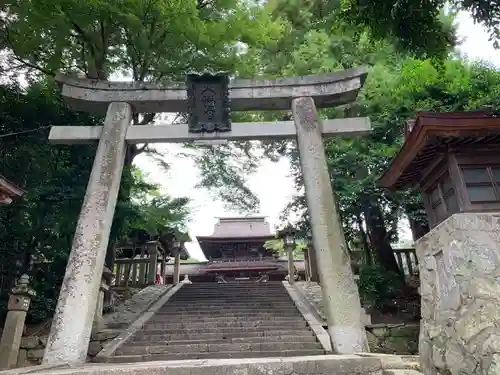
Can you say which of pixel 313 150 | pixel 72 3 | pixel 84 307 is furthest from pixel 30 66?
pixel 313 150

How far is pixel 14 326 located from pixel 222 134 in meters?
5.20

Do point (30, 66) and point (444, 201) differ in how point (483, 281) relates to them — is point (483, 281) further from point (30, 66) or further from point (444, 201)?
point (30, 66)

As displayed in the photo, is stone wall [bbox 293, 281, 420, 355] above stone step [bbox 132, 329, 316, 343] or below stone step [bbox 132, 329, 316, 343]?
below

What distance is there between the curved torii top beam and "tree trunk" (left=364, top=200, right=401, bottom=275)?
4.23m

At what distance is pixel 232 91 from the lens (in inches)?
298

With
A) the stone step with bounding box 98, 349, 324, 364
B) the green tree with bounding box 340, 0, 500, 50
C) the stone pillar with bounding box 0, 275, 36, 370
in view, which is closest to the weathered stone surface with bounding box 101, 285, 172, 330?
the stone pillar with bounding box 0, 275, 36, 370

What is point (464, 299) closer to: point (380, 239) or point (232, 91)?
point (232, 91)

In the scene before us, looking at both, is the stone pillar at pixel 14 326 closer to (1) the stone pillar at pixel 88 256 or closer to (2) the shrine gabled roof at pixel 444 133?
(1) the stone pillar at pixel 88 256

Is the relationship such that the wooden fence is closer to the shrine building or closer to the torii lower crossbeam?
the shrine building

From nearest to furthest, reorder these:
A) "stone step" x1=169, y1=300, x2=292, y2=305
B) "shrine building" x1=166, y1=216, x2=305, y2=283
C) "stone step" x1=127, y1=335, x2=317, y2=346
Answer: "stone step" x1=127, y1=335, x2=317, y2=346, "stone step" x1=169, y1=300, x2=292, y2=305, "shrine building" x1=166, y1=216, x2=305, y2=283

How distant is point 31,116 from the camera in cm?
904

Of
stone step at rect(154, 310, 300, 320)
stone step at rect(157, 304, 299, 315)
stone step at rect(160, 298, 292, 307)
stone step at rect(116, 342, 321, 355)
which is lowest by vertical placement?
stone step at rect(116, 342, 321, 355)

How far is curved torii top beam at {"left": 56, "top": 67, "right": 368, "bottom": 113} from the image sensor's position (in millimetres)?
7410

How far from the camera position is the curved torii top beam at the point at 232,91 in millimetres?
7410
